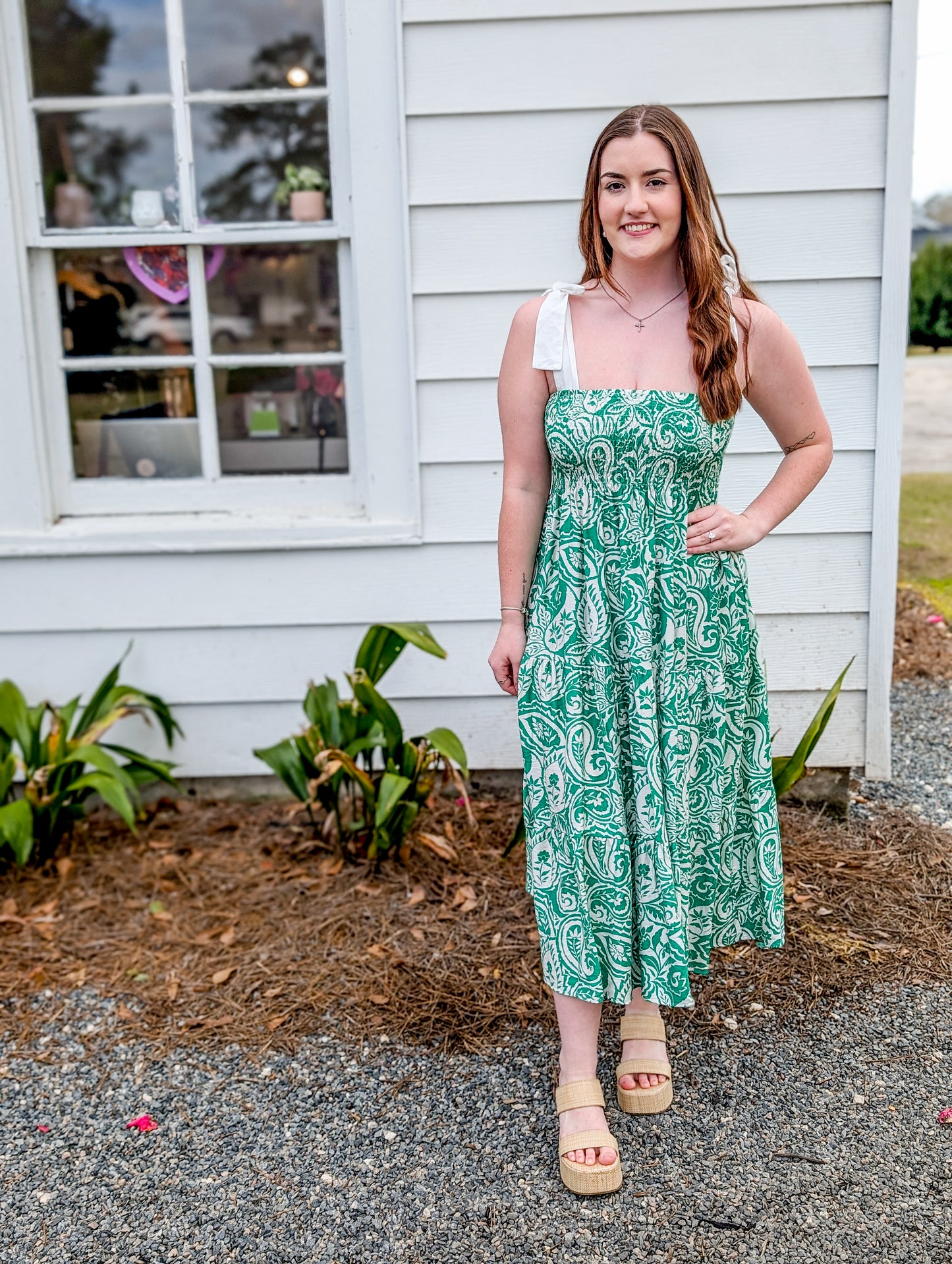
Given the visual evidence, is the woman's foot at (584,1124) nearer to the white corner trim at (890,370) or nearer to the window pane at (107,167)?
the white corner trim at (890,370)

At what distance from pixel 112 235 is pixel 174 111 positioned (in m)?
0.38

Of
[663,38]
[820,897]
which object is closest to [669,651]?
[820,897]

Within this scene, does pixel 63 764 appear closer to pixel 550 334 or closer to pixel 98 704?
pixel 98 704

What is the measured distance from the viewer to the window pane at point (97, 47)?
3.91 metres

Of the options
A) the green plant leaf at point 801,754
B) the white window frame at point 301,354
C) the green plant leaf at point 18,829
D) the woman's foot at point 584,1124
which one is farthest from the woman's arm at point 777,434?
the green plant leaf at point 18,829

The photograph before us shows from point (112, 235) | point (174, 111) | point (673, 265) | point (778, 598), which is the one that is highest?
point (174, 111)

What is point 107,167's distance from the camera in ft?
14.6

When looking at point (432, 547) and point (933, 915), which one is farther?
point (432, 547)

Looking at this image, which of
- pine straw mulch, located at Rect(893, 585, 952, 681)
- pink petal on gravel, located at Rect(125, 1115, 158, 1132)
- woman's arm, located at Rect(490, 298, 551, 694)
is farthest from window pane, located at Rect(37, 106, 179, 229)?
pine straw mulch, located at Rect(893, 585, 952, 681)

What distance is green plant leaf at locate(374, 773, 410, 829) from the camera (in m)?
3.06

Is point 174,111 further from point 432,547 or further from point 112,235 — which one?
point 432,547

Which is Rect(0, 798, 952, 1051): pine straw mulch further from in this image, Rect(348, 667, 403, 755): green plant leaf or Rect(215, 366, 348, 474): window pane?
Rect(215, 366, 348, 474): window pane

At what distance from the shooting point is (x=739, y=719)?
88.3 inches

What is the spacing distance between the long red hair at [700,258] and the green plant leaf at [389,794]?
54.8 inches
